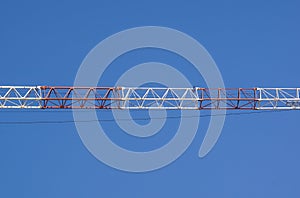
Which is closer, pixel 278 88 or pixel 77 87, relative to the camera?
pixel 77 87

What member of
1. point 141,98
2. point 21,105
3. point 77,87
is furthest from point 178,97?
point 21,105

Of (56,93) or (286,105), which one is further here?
(286,105)

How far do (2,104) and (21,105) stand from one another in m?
2.10

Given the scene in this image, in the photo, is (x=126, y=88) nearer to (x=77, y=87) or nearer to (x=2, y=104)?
(x=77, y=87)

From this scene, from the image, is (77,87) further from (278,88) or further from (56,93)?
(278,88)

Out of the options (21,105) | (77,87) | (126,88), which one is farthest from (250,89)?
(21,105)

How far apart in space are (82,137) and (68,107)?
12.3ft

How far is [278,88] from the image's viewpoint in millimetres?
91750

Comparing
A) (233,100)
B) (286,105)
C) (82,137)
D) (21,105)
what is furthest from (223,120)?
(21,105)

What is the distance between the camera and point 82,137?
280 ft

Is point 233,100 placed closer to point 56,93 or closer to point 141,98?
point 141,98

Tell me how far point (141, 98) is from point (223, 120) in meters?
10.2

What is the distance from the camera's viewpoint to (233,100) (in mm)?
89875

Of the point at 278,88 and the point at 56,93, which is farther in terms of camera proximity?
the point at 278,88
